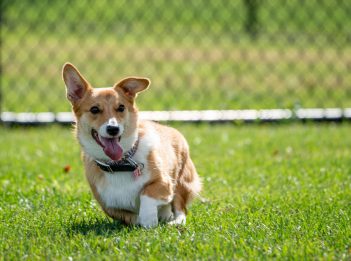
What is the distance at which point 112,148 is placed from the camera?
4102 mm

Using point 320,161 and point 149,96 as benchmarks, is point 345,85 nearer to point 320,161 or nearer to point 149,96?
point 149,96

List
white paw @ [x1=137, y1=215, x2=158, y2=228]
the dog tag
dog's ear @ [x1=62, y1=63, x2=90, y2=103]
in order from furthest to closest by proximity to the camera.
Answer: dog's ear @ [x1=62, y1=63, x2=90, y2=103] → the dog tag → white paw @ [x1=137, y1=215, x2=158, y2=228]

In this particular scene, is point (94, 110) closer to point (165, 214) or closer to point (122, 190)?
point (122, 190)

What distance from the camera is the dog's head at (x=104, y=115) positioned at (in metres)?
4.11

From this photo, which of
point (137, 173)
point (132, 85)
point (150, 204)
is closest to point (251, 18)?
point (132, 85)

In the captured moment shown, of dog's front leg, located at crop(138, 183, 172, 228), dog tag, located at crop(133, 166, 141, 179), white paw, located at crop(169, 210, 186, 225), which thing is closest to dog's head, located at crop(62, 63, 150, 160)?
dog tag, located at crop(133, 166, 141, 179)

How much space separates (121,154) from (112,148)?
6 centimetres

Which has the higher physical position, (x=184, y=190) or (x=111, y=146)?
(x=111, y=146)

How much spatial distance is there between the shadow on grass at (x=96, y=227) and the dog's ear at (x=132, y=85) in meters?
0.67

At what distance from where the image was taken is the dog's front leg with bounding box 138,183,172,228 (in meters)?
4.08

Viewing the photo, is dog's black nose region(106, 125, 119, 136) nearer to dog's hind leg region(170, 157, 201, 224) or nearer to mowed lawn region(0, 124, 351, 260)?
mowed lawn region(0, 124, 351, 260)

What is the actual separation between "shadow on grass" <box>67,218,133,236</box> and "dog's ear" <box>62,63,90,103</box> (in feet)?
2.10

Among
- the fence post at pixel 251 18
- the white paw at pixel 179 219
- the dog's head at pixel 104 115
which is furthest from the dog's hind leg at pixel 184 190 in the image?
the fence post at pixel 251 18

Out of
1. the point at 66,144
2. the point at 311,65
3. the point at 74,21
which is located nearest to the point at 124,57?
the point at 74,21
